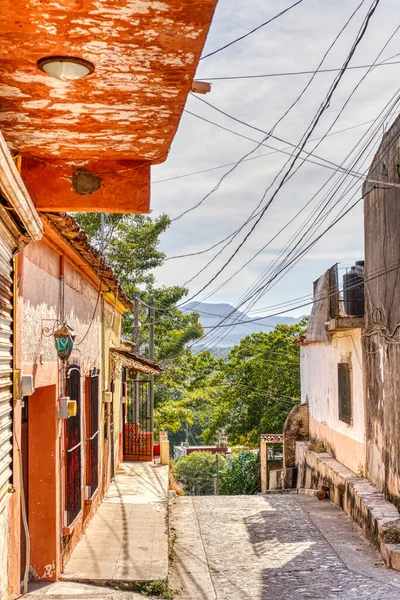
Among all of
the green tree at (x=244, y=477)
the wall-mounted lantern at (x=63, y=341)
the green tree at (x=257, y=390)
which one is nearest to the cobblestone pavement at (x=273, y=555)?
the wall-mounted lantern at (x=63, y=341)

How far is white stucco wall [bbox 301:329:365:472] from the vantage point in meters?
14.4

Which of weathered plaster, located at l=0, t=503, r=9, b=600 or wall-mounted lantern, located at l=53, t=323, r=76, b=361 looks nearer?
weathered plaster, located at l=0, t=503, r=9, b=600

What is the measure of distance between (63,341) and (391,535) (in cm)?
551

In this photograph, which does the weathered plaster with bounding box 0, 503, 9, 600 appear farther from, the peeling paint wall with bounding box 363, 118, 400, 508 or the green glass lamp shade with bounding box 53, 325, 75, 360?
the peeling paint wall with bounding box 363, 118, 400, 508

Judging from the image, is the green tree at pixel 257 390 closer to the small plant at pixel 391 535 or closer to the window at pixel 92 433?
the window at pixel 92 433

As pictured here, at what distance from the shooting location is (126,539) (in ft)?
31.2

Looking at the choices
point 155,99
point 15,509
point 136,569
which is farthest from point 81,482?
point 155,99

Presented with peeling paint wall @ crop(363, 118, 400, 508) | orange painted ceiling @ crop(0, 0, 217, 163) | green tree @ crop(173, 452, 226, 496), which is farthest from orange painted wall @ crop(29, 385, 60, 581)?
green tree @ crop(173, 452, 226, 496)

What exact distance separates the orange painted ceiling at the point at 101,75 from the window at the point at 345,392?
10525 millimetres

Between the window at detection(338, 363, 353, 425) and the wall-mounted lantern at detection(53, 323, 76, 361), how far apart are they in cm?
918

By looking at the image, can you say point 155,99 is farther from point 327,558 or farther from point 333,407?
point 333,407

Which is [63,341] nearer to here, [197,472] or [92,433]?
[92,433]

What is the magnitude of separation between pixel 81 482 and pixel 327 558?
11.9ft

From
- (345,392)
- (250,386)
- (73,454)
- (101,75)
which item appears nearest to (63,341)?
(73,454)
